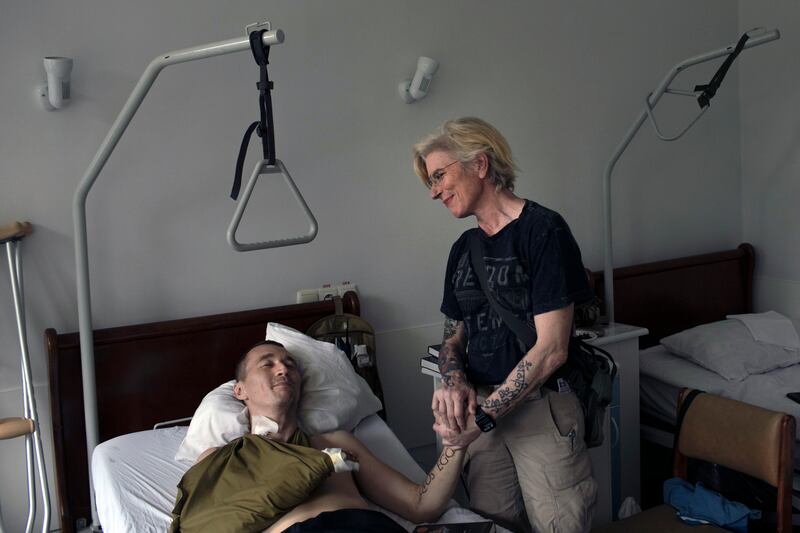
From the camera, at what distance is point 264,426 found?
7.48 feet

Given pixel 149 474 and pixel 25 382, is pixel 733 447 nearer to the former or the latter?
pixel 149 474

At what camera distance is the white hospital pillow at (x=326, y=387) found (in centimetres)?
248

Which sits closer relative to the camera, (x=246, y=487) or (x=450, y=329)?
(x=246, y=487)

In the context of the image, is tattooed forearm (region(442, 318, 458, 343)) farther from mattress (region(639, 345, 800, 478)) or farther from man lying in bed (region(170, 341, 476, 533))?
mattress (region(639, 345, 800, 478))

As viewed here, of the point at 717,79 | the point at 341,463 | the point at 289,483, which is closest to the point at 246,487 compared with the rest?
the point at 289,483

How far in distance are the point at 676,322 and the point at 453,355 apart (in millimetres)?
1991

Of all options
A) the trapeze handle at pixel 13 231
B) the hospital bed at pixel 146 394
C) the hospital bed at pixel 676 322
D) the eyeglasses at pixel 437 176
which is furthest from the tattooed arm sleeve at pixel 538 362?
the trapeze handle at pixel 13 231

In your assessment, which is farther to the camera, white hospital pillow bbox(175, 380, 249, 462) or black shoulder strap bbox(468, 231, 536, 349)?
white hospital pillow bbox(175, 380, 249, 462)

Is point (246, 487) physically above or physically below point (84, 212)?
below

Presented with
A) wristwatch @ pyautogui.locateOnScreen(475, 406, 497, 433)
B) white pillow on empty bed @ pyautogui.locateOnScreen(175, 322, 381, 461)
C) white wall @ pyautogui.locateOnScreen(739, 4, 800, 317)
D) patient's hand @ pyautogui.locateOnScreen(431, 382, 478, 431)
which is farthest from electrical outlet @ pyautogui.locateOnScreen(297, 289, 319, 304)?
white wall @ pyautogui.locateOnScreen(739, 4, 800, 317)

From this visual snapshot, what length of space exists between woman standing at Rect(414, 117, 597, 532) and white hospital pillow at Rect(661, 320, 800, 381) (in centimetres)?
143

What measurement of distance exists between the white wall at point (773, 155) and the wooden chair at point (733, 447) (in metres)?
1.72

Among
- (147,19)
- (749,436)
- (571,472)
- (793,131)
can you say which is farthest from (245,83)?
(793,131)

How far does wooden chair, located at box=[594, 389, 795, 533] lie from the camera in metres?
2.19
